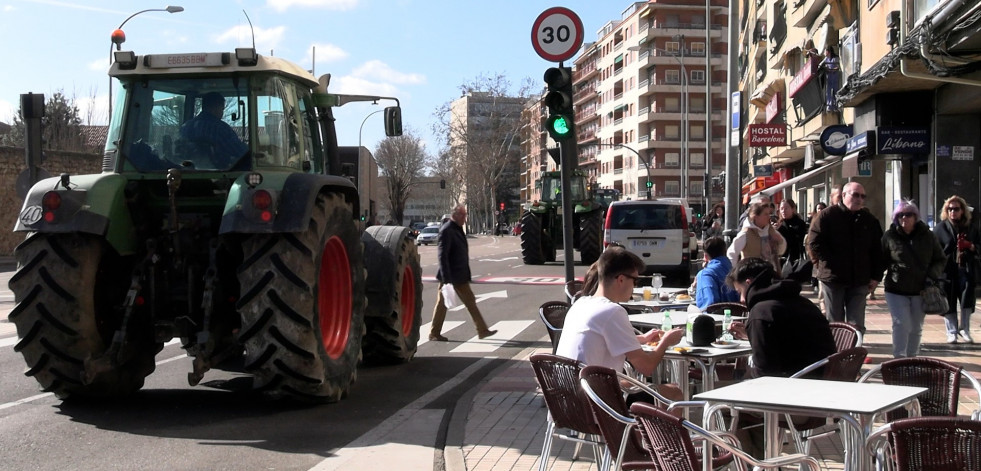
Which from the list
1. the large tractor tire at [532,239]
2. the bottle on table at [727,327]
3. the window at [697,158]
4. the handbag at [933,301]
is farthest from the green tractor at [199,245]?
the window at [697,158]

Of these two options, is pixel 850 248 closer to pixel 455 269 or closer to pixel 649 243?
pixel 455 269

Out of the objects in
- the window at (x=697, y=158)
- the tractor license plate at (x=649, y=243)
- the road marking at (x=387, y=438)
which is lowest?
the road marking at (x=387, y=438)

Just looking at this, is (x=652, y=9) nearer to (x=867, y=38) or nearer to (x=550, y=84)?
(x=867, y=38)

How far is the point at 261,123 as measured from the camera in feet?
27.2

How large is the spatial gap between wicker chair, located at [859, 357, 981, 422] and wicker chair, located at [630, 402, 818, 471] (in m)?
1.15

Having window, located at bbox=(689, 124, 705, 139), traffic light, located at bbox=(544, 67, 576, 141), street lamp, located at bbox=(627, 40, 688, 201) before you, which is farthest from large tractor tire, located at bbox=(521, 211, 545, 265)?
window, located at bbox=(689, 124, 705, 139)

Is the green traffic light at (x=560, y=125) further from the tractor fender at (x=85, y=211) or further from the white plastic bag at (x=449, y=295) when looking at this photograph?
the white plastic bag at (x=449, y=295)

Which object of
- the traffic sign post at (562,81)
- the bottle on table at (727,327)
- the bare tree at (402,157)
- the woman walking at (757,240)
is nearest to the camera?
the bottle on table at (727,327)

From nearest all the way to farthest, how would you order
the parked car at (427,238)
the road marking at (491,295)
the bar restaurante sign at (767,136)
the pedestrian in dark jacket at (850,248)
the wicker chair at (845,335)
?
the wicker chair at (845,335) < the pedestrian in dark jacket at (850,248) < the road marking at (491,295) < the bar restaurante sign at (767,136) < the parked car at (427,238)

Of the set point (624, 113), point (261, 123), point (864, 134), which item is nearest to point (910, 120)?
point (864, 134)

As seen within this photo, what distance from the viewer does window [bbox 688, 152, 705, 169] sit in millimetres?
88375

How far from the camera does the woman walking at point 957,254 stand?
37.4 ft

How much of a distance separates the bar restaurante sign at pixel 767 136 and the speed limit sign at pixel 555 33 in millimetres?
15883

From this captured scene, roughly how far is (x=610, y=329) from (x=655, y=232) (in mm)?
17171
